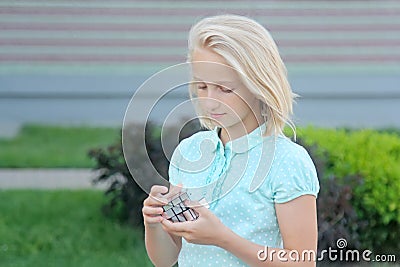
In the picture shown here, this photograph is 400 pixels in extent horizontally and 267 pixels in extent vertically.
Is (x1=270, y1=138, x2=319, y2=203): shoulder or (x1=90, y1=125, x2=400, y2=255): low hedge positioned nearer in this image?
(x1=270, y1=138, x2=319, y2=203): shoulder

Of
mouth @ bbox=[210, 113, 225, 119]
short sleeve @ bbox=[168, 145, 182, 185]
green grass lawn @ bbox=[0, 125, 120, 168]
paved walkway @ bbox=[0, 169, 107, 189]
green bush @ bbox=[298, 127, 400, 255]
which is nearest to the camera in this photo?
mouth @ bbox=[210, 113, 225, 119]

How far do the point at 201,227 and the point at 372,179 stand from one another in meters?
3.07

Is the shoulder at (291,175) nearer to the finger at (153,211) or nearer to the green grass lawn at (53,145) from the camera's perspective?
the finger at (153,211)

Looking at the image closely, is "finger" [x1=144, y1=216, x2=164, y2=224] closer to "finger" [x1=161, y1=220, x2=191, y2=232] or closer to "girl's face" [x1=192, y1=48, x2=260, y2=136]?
"finger" [x1=161, y1=220, x2=191, y2=232]

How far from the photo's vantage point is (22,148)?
8.34 m

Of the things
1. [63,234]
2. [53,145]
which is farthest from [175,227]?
[53,145]

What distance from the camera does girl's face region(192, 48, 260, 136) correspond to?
91.4 inches

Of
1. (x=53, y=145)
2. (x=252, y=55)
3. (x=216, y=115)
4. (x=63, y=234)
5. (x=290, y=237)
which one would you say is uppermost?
(x=252, y=55)

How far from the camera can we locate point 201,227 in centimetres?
226

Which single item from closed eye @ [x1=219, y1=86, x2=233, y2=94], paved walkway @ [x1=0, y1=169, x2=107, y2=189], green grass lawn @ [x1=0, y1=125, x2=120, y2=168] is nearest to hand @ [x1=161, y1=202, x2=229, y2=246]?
closed eye @ [x1=219, y1=86, x2=233, y2=94]

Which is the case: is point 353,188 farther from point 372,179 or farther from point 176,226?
point 176,226

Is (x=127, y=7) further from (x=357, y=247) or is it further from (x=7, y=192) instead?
(x=357, y=247)

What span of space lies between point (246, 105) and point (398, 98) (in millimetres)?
7488

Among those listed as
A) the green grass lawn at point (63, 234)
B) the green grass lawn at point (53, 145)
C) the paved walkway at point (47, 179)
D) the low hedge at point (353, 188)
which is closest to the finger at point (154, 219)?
the low hedge at point (353, 188)
